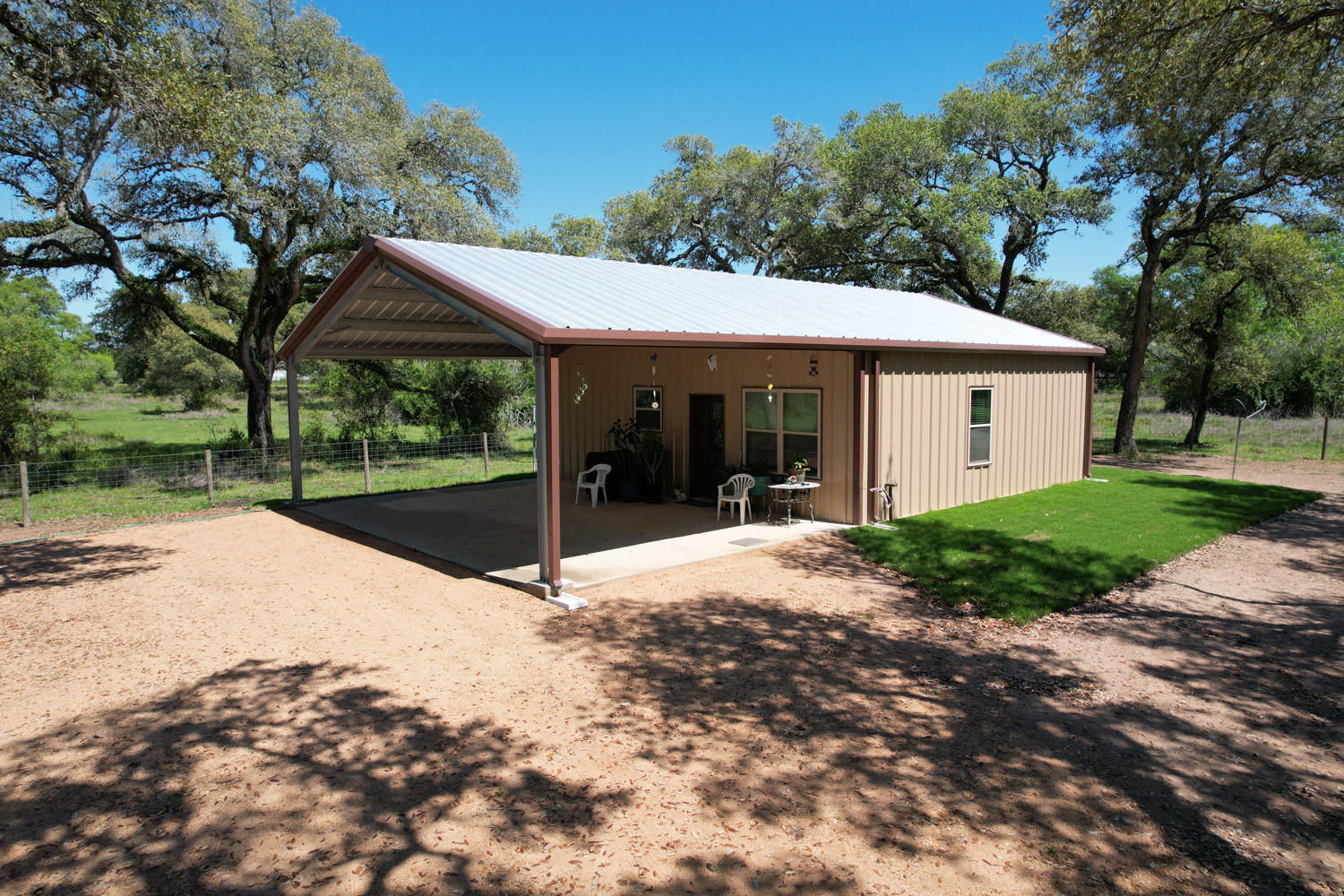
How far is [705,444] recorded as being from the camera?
43.0 ft

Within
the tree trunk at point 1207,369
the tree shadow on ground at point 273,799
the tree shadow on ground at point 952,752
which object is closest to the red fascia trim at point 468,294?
the tree shadow on ground at point 952,752

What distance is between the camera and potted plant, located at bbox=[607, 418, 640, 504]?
43.4 ft

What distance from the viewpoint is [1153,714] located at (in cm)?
505

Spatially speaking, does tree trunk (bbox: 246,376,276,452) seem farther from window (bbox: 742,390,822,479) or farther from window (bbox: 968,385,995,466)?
window (bbox: 968,385,995,466)

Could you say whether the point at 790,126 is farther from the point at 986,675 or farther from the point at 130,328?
the point at 986,675

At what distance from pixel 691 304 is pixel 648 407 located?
405cm

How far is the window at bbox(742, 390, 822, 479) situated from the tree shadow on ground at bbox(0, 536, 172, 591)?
26.7 ft

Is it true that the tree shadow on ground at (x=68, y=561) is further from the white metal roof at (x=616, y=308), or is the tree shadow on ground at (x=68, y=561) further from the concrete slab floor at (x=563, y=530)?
the white metal roof at (x=616, y=308)

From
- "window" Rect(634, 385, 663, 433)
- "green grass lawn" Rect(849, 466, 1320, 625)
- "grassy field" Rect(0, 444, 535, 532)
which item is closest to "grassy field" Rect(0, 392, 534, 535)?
"grassy field" Rect(0, 444, 535, 532)

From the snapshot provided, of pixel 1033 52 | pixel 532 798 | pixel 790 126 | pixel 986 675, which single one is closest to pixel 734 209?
pixel 790 126

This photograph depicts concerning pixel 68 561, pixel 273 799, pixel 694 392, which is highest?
pixel 694 392

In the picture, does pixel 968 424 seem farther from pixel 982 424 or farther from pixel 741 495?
pixel 741 495

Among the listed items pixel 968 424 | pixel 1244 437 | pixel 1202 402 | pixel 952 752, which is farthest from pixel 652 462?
pixel 1244 437

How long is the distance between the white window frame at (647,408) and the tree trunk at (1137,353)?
45.3 ft
